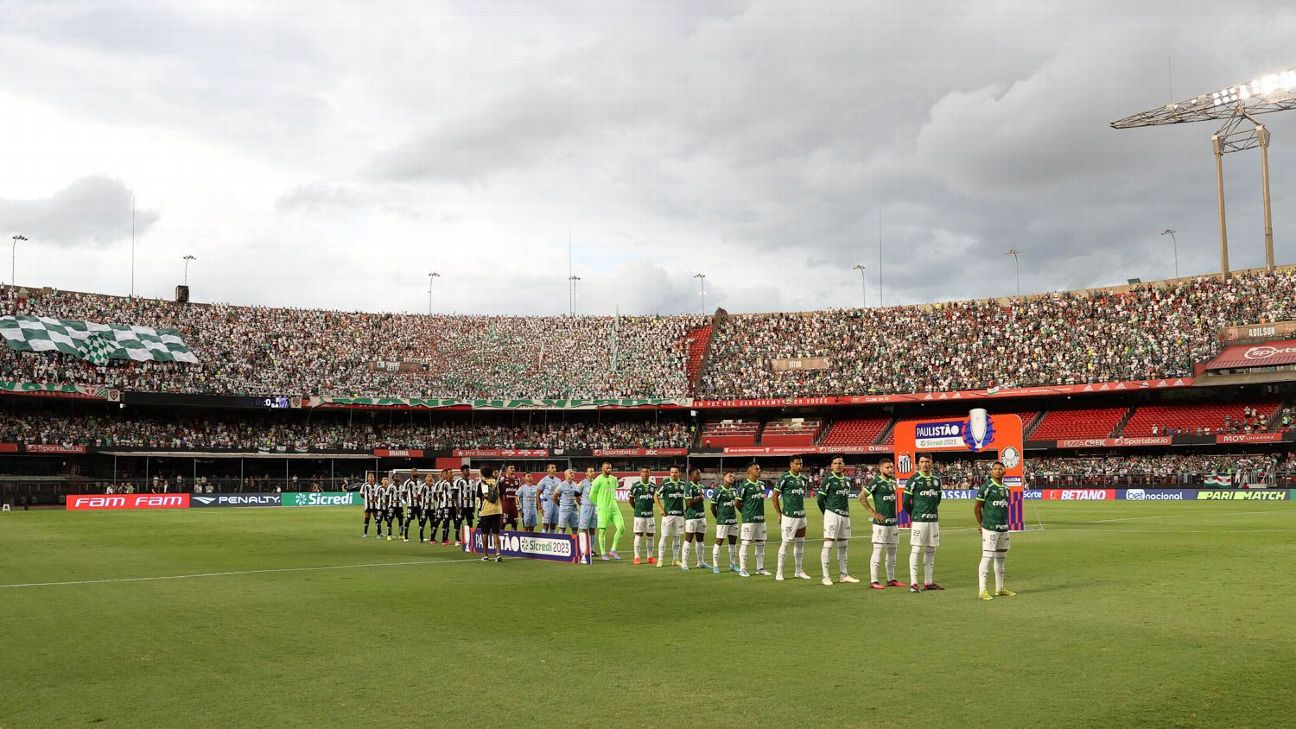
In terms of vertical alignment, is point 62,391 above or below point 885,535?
above

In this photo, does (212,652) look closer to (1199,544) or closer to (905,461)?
(1199,544)

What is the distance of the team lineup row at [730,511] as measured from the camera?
53.0 ft

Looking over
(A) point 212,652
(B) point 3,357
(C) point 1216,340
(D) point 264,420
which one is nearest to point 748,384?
(C) point 1216,340

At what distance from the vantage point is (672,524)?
69.0ft

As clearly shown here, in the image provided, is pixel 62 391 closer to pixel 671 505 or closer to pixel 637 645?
pixel 671 505

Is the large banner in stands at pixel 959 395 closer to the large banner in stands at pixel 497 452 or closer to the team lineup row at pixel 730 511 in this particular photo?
the large banner in stands at pixel 497 452

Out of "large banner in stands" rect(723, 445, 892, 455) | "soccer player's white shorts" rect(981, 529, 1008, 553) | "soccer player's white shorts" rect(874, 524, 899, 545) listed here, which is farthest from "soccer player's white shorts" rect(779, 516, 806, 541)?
"large banner in stands" rect(723, 445, 892, 455)

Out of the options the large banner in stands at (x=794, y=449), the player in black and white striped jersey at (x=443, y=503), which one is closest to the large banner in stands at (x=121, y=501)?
the player in black and white striped jersey at (x=443, y=503)

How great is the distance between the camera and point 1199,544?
2414cm

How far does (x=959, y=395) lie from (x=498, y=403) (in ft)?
111

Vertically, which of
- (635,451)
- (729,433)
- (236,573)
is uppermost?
(729,433)

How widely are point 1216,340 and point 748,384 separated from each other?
3247 cm

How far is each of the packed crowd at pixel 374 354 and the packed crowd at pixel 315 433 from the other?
2832 millimetres

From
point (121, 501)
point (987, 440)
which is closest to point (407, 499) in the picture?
point (987, 440)
